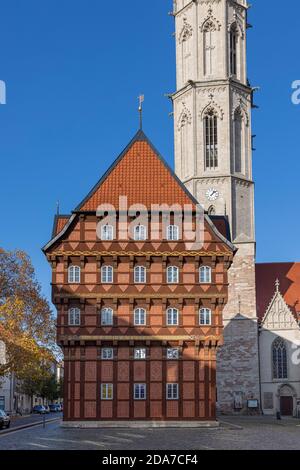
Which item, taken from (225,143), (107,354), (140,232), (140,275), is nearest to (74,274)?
(140,275)

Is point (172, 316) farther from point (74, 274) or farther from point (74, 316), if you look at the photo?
point (74, 274)

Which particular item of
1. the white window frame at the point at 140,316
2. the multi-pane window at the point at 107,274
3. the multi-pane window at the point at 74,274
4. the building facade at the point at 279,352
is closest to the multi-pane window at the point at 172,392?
the white window frame at the point at 140,316

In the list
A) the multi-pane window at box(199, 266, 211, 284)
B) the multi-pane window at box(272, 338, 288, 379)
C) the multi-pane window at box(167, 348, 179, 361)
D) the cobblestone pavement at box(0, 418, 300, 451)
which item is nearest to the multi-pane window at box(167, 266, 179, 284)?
the multi-pane window at box(199, 266, 211, 284)

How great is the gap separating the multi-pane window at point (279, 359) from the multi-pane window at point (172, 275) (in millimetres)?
25762

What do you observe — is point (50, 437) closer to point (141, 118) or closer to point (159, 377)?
point (159, 377)

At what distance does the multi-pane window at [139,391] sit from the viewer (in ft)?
153

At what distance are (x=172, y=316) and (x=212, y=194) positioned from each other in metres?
26.1

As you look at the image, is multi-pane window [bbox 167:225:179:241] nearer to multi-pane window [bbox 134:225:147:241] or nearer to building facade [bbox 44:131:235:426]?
building facade [bbox 44:131:235:426]

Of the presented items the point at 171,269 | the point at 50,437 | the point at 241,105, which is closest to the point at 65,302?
the point at 171,269

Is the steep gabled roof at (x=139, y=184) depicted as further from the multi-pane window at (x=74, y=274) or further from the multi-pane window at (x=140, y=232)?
the multi-pane window at (x=74, y=274)

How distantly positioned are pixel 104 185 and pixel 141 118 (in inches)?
238

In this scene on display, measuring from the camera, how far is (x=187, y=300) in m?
47.9

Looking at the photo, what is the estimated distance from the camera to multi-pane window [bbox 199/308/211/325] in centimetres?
4772

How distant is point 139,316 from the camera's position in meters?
47.6
